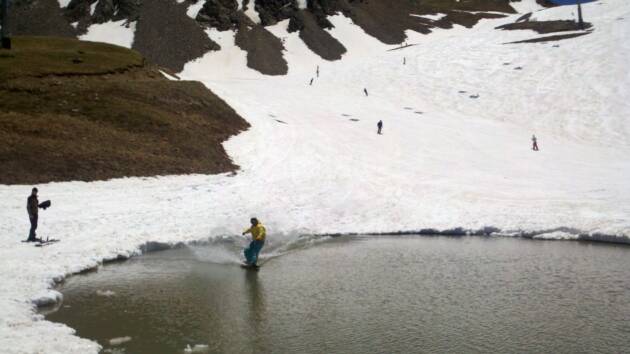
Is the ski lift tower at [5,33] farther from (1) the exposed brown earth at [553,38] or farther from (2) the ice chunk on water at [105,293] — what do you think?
(1) the exposed brown earth at [553,38]

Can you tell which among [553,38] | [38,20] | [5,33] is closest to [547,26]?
[553,38]

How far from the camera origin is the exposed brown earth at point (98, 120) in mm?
31906

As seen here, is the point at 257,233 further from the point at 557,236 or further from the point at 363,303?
the point at 557,236

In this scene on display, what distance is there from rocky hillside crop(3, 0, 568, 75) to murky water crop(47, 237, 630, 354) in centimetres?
7095

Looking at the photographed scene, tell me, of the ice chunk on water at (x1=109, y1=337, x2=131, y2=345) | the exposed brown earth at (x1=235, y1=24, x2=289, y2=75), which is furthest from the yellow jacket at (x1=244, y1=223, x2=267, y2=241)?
the exposed brown earth at (x1=235, y1=24, x2=289, y2=75)

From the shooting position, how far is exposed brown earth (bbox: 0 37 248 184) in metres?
31.9

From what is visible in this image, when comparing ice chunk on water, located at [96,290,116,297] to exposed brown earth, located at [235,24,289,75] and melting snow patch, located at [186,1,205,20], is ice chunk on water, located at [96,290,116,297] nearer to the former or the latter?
exposed brown earth, located at [235,24,289,75]

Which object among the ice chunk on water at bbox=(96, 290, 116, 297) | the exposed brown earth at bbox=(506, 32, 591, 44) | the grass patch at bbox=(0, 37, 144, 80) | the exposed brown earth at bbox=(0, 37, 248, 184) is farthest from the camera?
the exposed brown earth at bbox=(506, 32, 591, 44)

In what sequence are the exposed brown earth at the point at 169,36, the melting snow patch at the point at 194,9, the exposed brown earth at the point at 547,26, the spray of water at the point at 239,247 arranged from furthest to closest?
the melting snow patch at the point at 194,9
the exposed brown earth at the point at 547,26
the exposed brown earth at the point at 169,36
the spray of water at the point at 239,247

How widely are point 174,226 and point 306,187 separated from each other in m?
10.6

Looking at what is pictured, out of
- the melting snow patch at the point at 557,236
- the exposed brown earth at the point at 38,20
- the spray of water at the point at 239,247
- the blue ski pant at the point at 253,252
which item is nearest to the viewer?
the blue ski pant at the point at 253,252

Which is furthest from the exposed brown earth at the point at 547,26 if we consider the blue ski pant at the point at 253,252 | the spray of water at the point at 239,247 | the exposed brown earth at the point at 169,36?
the blue ski pant at the point at 253,252

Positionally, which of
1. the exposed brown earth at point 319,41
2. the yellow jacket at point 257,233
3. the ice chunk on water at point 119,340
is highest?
the exposed brown earth at point 319,41

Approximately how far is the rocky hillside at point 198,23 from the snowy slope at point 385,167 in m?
6.59
